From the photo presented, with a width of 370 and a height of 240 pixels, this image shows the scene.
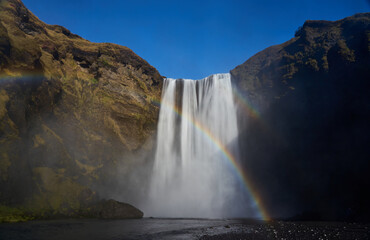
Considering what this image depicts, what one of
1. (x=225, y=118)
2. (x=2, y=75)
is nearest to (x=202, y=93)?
(x=225, y=118)

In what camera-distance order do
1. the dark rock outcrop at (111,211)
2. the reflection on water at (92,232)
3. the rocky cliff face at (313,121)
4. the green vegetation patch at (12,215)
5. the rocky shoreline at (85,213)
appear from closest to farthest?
the reflection on water at (92,232) < the green vegetation patch at (12,215) < the rocky shoreline at (85,213) < the dark rock outcrop at (111,211) < the rocky cliff face at (313,121)

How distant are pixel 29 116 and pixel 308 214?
29.7 metres

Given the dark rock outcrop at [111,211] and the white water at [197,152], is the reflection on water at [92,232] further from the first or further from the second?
the white water at [197,152]

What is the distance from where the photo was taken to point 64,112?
2402cm

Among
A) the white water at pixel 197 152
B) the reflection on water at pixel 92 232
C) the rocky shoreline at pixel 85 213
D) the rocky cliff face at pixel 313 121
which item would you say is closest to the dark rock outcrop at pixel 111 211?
the rocky shoreline at pixel 85 213

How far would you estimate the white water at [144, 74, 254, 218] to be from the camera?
96.8ft

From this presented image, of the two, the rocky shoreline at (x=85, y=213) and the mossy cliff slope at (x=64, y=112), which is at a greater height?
the mossy cliff slope at (x=64, y=112)

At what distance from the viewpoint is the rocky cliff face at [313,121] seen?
21.8m

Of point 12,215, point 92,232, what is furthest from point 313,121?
point 12,215

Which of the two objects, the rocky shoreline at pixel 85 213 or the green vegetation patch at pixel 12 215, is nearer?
the green vegetation patch at pixel 12 215

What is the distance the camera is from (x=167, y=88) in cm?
3675

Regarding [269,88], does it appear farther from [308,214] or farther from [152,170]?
[152,170]

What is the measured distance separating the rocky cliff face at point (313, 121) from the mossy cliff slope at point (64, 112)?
15708mm

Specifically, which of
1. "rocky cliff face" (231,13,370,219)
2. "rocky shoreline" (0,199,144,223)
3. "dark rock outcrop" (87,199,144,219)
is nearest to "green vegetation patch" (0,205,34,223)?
"rocky shoreline" (0,199,144,223)
